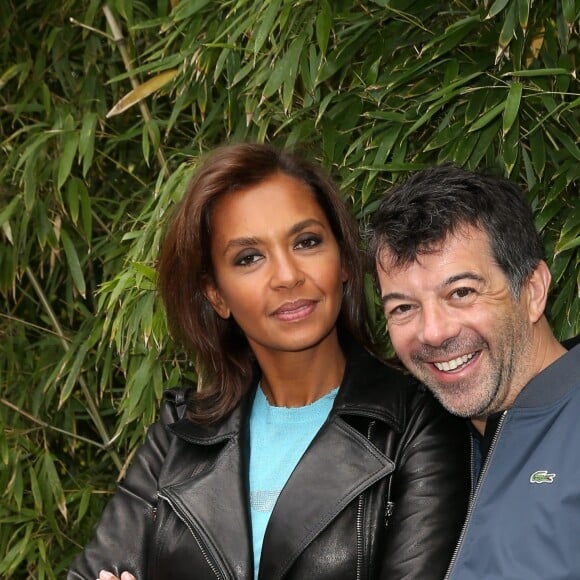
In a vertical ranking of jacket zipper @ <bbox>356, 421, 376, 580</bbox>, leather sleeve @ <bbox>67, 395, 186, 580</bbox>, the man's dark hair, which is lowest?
leather sleeve @ <bbox>67, 395, 186, 580</bbox>

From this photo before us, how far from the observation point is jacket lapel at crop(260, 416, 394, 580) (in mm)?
2088

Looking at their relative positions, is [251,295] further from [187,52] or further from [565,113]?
[187,52]

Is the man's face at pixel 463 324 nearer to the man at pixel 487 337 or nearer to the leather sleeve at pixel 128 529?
the man at pixel 487 337

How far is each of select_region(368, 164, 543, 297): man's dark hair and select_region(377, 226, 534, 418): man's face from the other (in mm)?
18

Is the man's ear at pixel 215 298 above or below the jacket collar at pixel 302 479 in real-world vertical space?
above

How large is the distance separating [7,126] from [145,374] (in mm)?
1328

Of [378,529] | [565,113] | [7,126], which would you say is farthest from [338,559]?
[7,126]

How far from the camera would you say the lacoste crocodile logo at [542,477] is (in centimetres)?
185

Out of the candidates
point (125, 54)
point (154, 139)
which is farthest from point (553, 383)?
point (125, 54)

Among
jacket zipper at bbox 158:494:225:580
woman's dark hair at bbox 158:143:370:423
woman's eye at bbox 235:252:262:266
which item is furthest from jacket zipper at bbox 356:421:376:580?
woman's eye at bbox 235:252:262:266

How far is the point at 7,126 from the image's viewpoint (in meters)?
4.00

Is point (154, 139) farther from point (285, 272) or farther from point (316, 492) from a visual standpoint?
point (316, 492)

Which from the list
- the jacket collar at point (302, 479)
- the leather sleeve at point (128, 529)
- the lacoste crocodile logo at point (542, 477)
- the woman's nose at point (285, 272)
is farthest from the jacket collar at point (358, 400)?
the lacoste crocodile logo at point (542, 477)

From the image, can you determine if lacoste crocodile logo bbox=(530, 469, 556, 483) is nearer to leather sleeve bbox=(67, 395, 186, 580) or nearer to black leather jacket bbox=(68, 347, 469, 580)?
black leather jacket bbox=(68, 347, 469, 580)
